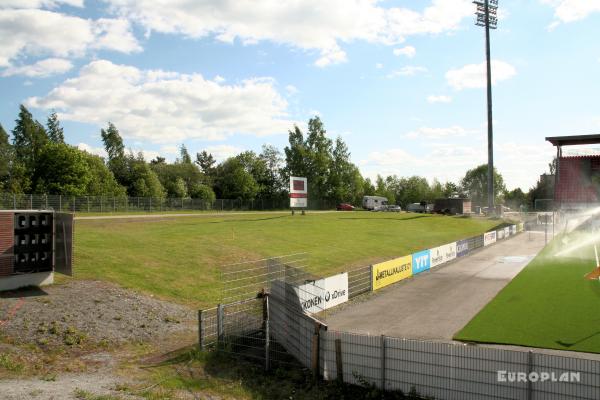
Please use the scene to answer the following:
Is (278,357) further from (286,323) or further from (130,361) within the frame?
(130,361)

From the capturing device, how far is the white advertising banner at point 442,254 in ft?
115

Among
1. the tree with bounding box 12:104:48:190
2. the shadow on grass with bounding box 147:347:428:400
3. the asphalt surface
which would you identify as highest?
the tree with bounding box 12:104:48:190

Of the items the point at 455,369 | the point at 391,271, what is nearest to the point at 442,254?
the point at 391,271

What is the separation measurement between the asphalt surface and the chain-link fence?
31.8 metres

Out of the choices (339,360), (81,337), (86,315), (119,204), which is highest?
(119,204)

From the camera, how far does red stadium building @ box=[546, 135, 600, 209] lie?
229ft

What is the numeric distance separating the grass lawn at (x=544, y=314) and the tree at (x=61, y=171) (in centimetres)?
6180

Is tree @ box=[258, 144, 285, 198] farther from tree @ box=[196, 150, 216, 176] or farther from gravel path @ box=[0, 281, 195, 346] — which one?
gravel path @ box=[0, 281, 195, 346]

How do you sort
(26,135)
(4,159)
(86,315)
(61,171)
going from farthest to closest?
1. (26,135)
2. (4,159)
3. (61,171)
4. (86,315)

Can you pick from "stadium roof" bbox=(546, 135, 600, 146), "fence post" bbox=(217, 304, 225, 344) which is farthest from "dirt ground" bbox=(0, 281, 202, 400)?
"stadium roof" bbox=(546, 135, 600, 146)

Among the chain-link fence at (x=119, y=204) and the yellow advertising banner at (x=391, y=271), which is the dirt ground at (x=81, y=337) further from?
the chain-link fence at (x=119, y=204)

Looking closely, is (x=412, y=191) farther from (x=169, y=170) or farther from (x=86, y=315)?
(x=86, y=315)

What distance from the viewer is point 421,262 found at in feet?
108

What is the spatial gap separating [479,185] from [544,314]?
170437mm
